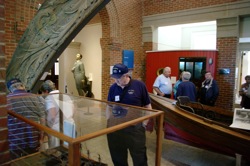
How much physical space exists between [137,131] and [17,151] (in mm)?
1092

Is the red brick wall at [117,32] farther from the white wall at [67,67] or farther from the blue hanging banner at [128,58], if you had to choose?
the white wall at [67,67]

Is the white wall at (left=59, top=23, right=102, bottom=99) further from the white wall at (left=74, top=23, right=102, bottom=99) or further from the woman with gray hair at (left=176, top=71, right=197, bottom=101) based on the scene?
the woman with gray hair at (left=176, top=71, right=197, bottom=101)

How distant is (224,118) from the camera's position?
3795 millimetres

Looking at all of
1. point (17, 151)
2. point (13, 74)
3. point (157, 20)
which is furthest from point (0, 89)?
point (157, 20)

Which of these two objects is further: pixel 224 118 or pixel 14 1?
pixel 14 1

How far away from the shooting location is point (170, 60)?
6785 millimetres

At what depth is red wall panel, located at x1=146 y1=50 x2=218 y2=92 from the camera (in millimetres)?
6207

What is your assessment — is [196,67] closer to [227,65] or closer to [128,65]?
[227,65]

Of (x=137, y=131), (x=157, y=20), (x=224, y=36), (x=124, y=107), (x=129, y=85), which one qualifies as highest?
(x=157, y=20)

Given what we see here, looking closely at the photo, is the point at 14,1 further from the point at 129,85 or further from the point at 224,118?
the point at 224,118

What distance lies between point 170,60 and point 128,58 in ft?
4.98

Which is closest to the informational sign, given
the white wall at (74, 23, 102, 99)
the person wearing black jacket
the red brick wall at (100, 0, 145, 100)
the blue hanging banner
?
the person wearing black jacket

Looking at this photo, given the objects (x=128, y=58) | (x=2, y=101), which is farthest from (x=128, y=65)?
(x=2, y=101)

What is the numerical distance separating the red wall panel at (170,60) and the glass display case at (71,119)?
16.5 feet
